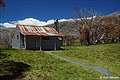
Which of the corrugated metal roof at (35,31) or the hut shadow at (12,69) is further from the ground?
the corrugated metal roof at (35,31)

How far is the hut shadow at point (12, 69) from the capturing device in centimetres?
1814

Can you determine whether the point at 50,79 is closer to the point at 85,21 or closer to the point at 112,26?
the point at 85,21

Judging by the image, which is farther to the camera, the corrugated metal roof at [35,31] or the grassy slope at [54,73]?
the corrugated metal roof at [35,31]

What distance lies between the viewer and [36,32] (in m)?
44.4

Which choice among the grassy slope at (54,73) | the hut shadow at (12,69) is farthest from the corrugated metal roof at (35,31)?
the hut shadow at (12,69)

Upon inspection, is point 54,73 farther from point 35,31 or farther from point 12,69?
point 35,31

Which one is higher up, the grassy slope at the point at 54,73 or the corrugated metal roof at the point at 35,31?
the corrugated metal roof at the point at 35,31

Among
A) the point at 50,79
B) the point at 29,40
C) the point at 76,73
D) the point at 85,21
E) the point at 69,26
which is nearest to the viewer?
the point at 50,79

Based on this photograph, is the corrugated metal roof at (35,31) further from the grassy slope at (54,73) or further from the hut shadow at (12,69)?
the hut shadow at (12,69)

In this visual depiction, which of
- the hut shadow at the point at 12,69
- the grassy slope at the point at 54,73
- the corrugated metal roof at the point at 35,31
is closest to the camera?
the hut shadow at the point at 12,69

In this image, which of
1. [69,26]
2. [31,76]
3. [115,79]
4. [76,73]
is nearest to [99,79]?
[115,79]

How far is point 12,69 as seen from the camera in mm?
20297

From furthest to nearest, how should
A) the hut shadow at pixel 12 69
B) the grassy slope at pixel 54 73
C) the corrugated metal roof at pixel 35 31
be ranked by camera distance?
the corrugated metal roof at pixel 35 31
the grassy slope at pixel 54 73
the hut shadow at pixel 12 69

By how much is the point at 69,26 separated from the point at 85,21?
11383 cm
